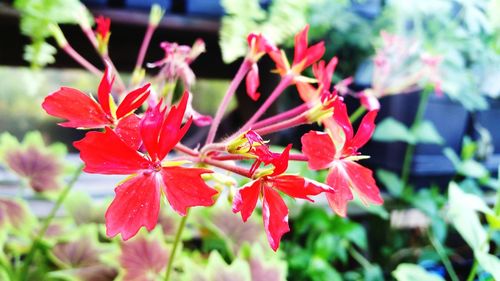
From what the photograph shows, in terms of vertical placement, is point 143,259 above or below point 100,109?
below

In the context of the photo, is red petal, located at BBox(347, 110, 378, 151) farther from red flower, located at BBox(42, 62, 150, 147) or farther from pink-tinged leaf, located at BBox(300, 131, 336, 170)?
red flower, located at BBox(42, 62, 150, 147)

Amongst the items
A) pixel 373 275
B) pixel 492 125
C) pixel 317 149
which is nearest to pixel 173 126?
pixel 317 149

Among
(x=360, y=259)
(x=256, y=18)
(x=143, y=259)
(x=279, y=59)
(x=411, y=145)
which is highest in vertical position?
(x=279, y=59)

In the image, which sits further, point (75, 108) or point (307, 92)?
point (307, 92)

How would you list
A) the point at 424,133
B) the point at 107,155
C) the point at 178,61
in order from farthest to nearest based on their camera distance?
1. the point at 424,133
2. the point at 178,61
3. the point at 107,155

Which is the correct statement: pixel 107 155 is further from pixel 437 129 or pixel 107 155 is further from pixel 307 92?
pixel 437 129

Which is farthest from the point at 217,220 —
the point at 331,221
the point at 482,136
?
the point at 482,136

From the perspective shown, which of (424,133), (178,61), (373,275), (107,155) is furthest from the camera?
(424,133)

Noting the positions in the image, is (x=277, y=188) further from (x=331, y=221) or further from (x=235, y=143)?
(x=331, y=221)
